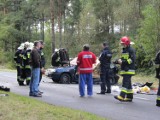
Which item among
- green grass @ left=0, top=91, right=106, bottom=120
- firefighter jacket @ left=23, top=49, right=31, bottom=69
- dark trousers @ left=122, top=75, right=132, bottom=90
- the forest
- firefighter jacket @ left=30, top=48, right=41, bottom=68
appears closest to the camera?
green grass @ left=0, top=91, right=106, bottom=120

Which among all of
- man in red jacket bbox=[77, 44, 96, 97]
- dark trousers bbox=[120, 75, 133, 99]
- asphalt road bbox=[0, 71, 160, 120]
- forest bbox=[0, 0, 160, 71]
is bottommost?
asphalt road bbox=[0, 71, 160, 120]

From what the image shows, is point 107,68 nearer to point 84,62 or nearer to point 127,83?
point 84,62

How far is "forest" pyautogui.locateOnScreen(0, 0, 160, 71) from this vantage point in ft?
92.8

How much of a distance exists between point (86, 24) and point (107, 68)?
2880 centimetres

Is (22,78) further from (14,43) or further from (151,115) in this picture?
(14,43)

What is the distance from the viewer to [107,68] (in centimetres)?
1398

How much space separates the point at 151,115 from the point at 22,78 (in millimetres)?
8601

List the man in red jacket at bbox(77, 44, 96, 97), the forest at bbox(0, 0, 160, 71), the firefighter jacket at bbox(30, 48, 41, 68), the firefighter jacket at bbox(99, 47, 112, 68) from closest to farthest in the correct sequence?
the firefighter jacket at bbox(30, 48, 41, 68)
the man in red jacket at bbox(77, 44, 96, 97)
the firefighter jacket at bbox(99, 47, 112, 68)
the forest at bbox(0, 0, 160, 71)

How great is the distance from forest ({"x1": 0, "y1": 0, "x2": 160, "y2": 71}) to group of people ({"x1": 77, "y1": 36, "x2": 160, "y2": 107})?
1334cm

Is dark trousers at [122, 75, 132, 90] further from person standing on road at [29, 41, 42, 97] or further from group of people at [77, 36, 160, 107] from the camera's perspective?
person standing on road at [29, 41, 42, 97]

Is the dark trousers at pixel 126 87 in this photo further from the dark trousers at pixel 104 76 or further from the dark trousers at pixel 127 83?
the dark trousers at pixel 104 76

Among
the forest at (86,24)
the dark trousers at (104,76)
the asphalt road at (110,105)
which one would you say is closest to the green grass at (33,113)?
the asphalt road at (110,105)

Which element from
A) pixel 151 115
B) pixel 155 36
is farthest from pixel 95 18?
pixel 151 115

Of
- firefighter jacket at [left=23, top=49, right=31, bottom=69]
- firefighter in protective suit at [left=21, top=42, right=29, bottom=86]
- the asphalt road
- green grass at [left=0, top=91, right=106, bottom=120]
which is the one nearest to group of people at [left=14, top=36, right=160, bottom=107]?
the asphalt road
